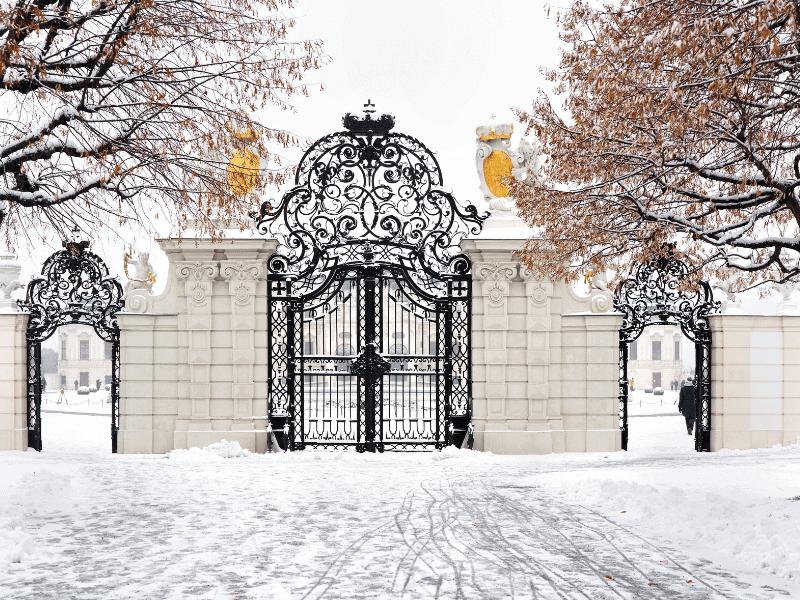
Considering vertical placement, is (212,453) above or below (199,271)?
below

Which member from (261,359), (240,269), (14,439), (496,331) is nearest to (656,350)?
(496,331)

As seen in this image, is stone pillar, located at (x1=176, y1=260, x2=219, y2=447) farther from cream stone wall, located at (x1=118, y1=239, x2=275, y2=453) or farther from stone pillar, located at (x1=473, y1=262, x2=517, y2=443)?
stone pillar, located at (x1=473, y1=262, x2=517, y2=443)

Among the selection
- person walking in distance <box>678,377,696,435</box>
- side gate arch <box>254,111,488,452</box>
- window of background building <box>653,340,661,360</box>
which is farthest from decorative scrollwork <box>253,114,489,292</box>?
window of background building <box>653,340,661,360</box>

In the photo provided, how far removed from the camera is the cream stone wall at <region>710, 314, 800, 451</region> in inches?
607

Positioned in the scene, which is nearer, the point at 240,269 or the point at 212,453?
the point at 212,453

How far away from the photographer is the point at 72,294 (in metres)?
15.5

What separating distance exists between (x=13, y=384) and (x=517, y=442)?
892 centimetres

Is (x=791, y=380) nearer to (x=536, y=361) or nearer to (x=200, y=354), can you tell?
(x=536, y=361)

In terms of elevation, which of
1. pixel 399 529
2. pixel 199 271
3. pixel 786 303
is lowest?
pixel 399 529

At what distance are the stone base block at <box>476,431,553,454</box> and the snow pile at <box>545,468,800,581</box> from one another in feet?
12.0

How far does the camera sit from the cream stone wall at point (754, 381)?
1543 centimetres

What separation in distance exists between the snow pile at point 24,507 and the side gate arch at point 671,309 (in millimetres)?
9497

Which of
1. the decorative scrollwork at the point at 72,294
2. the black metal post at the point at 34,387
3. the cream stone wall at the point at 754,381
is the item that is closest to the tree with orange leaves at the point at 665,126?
the cream stone wall at the point at 754,381

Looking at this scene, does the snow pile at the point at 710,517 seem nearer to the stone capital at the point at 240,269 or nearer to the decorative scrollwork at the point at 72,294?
the stone capital at the point at 240,269
